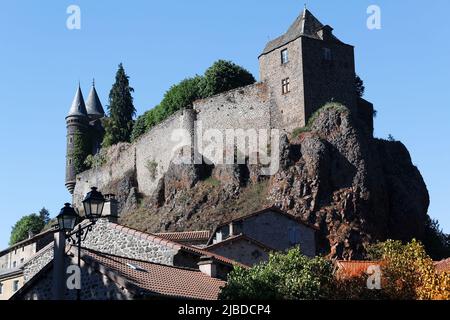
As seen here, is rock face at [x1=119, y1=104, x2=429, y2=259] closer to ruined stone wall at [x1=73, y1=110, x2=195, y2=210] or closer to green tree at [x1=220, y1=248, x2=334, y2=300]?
ruined stone wall at [x1=73, y1=110, x2=195, y2=210]

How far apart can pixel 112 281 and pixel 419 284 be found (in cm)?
1091

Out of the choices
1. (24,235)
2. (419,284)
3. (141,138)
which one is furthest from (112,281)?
(24,235)

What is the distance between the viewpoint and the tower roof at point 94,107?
89.2m

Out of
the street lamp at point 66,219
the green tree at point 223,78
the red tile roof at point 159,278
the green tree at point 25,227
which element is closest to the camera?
the street lamp at point 66,219

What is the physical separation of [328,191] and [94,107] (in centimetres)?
4232

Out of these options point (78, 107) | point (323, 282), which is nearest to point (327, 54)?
point (78, 107)

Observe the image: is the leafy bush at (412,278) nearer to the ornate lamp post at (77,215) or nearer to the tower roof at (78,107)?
the ornate lamp post at (77,215)

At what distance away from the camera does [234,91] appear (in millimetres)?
60875

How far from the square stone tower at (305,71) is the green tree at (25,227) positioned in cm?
3684

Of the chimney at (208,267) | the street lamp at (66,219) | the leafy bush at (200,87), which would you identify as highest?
the leafy bush at (200,87)

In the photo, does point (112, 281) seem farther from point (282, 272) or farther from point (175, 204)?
point (175, 204)

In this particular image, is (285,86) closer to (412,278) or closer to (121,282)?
(412,278)

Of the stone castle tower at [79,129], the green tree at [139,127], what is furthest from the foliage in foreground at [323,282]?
the stone castle tower at [79,129]

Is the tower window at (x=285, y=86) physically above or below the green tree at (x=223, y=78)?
below
